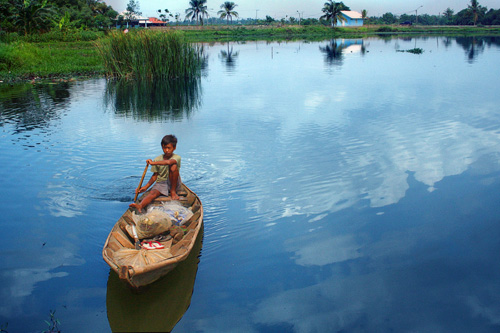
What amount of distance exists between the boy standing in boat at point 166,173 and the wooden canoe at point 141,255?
1.54 feet

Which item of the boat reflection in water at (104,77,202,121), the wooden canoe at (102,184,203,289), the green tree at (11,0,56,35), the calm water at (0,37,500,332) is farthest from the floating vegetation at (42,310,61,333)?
the green tree at (11,0,56,35)

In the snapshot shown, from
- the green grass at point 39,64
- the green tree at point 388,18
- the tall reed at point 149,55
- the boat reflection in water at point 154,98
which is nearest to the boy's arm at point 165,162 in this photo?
the boat reflection in water at point 154,98

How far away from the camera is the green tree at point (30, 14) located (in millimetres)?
32281

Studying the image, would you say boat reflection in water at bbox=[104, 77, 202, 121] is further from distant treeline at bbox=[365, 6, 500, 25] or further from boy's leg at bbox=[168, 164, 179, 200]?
distant treeline at bbox=[365, 6, 500, 25]

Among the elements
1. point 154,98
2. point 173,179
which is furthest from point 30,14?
point 173,179

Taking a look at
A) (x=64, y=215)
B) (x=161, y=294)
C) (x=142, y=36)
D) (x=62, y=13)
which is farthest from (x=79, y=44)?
(x=161, y=294)

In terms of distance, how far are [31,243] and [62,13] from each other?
42.6 metres

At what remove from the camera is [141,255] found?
4457mm

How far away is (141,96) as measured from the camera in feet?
55.5

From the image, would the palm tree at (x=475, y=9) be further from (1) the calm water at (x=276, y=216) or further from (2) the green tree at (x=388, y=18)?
(1) the calm water at (x=276, y=216)

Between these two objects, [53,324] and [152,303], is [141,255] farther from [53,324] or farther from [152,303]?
[53,324]

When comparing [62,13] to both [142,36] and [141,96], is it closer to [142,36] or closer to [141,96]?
[142,36]

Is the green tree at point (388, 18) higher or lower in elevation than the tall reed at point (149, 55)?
higher

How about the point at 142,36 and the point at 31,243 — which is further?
the point at 142,36
